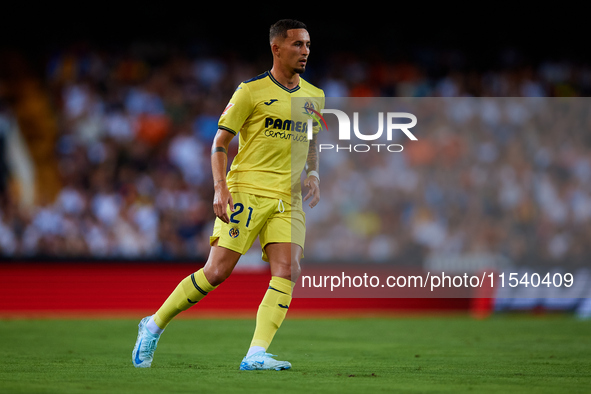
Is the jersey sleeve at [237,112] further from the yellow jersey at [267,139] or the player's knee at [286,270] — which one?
the player's knee at [286,270]

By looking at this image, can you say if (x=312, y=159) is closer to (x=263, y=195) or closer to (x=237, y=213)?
(x=263, y=195)

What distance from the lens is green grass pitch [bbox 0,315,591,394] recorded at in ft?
16.6

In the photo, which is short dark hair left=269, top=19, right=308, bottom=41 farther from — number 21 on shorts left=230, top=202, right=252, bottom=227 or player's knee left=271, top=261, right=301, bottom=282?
player's knee left=271, top=261, right=301, bottom=282

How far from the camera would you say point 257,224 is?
5.89 metres

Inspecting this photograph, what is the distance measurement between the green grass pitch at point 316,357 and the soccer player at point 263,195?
38 cm

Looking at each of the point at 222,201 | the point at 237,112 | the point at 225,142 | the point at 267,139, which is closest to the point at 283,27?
the point at 237,112

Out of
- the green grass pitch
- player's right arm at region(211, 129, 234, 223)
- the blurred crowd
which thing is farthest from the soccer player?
the blurred crowd

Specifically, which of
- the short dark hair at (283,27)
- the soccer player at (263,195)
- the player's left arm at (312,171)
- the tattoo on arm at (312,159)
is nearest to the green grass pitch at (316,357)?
the soccer player at (263,195)

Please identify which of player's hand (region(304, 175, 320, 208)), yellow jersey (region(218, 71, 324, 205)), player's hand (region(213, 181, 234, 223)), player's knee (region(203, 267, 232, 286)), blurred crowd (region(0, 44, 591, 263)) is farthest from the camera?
blurred crowd (region(0, 44, 591, 263))

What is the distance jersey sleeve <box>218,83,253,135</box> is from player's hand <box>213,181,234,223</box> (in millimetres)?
436

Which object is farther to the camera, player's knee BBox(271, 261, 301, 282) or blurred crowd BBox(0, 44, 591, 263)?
blurred crowd BBox(0, 44, 591, 263)

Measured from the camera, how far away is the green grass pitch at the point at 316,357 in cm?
505

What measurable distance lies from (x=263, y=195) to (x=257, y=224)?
8.7 inches

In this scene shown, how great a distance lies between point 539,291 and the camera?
1333 centimetres
